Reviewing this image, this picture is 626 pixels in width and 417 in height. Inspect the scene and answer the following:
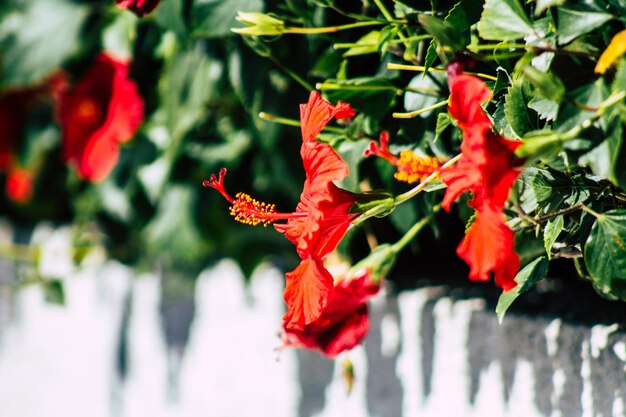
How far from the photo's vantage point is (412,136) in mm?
753

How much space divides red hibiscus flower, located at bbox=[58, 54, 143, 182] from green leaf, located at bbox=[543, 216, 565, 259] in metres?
0.86

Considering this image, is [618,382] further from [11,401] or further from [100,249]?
[11,401]

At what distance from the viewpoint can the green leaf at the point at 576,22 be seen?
491 millimetres

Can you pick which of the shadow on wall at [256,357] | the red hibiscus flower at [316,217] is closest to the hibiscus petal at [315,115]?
the red hibiscus flower at [316,217]

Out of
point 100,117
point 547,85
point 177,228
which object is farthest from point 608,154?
point 100,117

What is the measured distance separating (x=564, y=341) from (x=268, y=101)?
1.57 ft

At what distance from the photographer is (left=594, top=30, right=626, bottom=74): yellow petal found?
464 mm

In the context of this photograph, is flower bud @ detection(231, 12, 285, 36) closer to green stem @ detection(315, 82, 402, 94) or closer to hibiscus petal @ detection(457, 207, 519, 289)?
green stem @ detection(315, 82, 402, 94)

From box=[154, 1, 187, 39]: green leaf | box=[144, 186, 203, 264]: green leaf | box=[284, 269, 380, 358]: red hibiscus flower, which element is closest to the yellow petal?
box=[284, 269, 380, 358]: red hibiscus flower

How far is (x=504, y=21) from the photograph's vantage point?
534mm

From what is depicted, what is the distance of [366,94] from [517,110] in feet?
0.65

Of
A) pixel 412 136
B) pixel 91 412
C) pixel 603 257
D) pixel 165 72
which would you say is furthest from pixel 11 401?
pixel 603 257

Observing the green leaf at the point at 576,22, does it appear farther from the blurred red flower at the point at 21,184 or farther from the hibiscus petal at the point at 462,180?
the blurred red flower at the point at 21,184

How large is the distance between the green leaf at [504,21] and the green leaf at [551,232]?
143 millimetres
